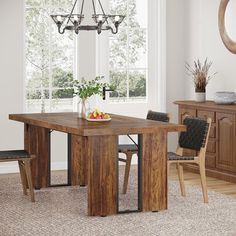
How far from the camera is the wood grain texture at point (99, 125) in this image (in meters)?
5.54

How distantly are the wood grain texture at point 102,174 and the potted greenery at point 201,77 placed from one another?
8.54 feet

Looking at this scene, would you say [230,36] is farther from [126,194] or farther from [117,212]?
[117,212]

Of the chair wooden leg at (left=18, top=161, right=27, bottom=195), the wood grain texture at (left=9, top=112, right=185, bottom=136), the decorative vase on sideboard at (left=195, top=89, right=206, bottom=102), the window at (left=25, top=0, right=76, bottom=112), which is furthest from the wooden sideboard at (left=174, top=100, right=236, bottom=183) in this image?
the chair wooden leg at (left=18, top=161, right=27, bottom=195)

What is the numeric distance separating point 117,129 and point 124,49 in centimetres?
322

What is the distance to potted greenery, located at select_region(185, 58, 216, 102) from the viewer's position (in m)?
8.05

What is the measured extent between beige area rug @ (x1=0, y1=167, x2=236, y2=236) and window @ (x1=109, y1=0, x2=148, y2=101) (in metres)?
2.23

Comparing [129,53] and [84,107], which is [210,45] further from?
[84,107]

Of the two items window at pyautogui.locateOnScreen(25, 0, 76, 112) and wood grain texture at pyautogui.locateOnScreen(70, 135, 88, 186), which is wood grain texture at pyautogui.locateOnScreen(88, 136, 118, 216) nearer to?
wood grain texture at pyautogui.locateOnScreen(70, 135, 88, 186)

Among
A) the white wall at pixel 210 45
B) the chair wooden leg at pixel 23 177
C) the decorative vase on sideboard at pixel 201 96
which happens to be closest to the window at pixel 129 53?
the white wall at pixel 210 45

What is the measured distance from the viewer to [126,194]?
6637mm

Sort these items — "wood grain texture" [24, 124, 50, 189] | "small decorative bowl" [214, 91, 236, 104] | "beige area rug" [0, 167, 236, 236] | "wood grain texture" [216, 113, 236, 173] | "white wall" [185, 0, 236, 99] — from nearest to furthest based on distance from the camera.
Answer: "beige area rug" [0, 167, 236, 236] < "wood grain texture" [24, 124, 50, 189] < "wood grain texture" [216, 113, 236, 173] < "small decorative bowl" [214, 91, 236, 104] < "white wall" [185, 0, 236, 99]

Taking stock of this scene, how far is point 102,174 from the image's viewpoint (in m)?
5.66

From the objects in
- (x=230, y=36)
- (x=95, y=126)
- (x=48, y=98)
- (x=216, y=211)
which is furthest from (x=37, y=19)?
(x=216, y=211)

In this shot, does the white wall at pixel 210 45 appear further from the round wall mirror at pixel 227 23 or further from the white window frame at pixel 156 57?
the white window frame at pixel 156 57
